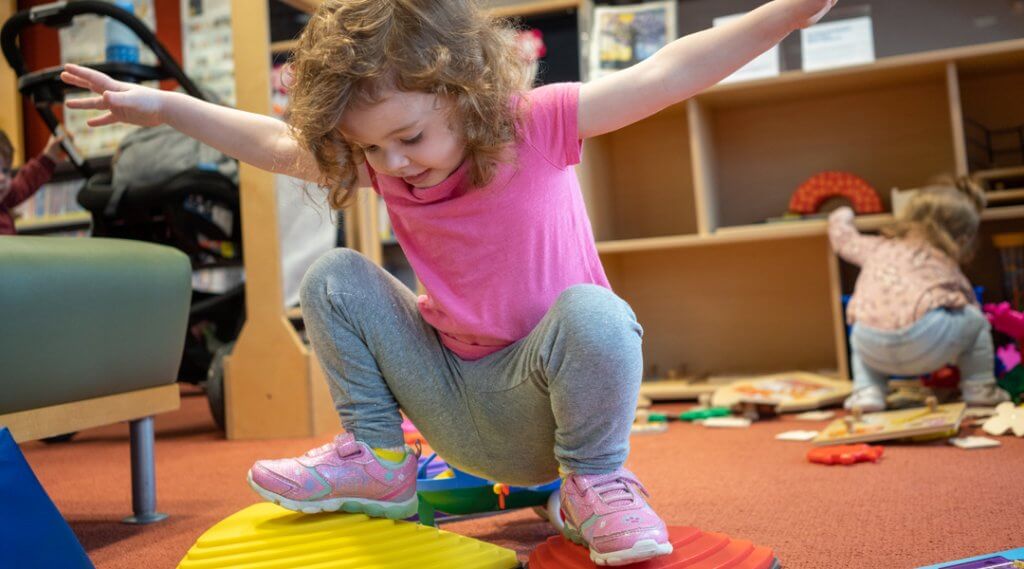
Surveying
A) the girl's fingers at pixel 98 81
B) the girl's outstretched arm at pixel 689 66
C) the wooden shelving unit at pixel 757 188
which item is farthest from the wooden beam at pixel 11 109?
the girl's outstretched arm at pixel 689 66

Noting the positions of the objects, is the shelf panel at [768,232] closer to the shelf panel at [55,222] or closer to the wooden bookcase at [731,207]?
the wooden bookcase at [731,207]

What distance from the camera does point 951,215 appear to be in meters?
1.91

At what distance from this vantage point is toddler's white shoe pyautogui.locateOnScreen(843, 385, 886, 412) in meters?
1.88

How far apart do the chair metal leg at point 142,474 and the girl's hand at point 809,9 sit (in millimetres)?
1004

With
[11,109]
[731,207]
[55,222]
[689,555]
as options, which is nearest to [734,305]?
[731,207]

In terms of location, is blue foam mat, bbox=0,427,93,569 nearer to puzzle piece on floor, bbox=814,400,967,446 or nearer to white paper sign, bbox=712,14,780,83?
puzzle piece on floor, bbox=814,400,967,446

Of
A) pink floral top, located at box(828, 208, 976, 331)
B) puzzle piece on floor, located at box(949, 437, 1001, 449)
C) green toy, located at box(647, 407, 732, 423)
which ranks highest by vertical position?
pink floral top, located at box(828, 208, 976, 331)

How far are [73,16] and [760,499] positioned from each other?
179 centimetres

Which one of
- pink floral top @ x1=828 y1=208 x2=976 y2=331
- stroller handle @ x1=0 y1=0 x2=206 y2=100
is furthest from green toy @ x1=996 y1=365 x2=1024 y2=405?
stroller handle @ x1=0 y1=0 x2=206 y2=100

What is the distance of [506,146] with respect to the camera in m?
0.86

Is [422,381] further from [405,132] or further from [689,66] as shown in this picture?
[689,66]

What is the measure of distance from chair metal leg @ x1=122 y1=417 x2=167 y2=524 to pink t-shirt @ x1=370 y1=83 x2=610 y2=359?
560mm

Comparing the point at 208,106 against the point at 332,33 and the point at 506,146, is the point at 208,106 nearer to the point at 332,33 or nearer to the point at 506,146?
the point at 332,33

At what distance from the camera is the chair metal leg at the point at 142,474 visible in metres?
1.25
